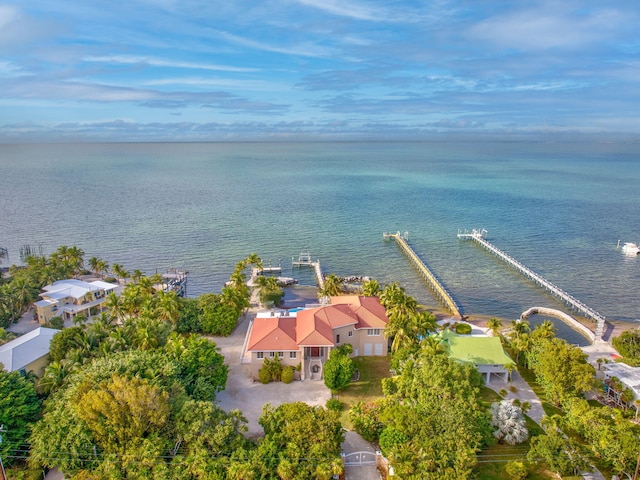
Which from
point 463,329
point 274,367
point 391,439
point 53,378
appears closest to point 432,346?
point 391,439

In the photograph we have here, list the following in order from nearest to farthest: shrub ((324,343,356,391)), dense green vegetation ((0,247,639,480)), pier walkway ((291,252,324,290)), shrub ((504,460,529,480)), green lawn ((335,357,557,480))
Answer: dense green vegetation ((0,247,639,480)) → shrub ((504,460,529,480)) → green lawn ((335,357,557,480)) → shrub ((324,343,356,391)) → pier walkway ((291,252,324,290))

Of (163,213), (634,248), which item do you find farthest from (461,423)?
(163,213)

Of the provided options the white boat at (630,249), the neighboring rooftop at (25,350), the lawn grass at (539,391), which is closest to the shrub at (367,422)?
the lawn grass at (539,391)

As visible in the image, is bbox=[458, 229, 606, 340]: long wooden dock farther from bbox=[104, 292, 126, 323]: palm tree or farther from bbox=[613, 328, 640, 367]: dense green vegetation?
bbox=[104, 292, 126, 323]: palm tree

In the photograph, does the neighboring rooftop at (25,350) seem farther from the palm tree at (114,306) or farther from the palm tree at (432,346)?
the palm tree at (432,346)

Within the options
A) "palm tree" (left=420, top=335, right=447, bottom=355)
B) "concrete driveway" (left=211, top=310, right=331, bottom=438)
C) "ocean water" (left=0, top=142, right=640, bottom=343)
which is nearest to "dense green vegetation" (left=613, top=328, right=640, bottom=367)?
"ocean water" (left=0, top=142, right=640, bottom=343)

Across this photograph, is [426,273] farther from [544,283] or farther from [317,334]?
[317,334]
